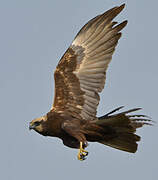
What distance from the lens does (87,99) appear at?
32.6 ft

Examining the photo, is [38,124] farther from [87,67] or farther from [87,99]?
[87,67]

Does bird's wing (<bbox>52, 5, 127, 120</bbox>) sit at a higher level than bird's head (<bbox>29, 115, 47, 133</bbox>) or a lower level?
higher

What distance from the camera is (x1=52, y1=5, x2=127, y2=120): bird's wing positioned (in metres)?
9.88

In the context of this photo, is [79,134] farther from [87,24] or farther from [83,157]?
[87,24]

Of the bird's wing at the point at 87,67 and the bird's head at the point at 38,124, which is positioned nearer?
the bird's head at the point at 38,124

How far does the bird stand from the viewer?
9180mm

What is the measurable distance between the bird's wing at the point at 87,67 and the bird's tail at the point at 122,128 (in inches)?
25.9

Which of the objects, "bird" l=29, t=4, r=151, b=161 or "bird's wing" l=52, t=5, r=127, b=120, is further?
"bird's wing" l=52, t=5, r=127, b=120

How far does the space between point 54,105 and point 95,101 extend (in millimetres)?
888

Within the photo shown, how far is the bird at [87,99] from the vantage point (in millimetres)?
9180

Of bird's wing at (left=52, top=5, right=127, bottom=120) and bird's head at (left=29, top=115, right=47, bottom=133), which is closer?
bird's head at (left=29, top=115, right=47, bottom=133)

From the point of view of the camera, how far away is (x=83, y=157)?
870 centimetres

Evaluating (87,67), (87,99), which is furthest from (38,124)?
(87,67)

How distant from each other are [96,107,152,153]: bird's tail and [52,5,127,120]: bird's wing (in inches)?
25.9
